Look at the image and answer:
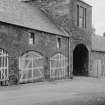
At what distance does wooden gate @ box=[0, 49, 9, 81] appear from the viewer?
48.4 ft

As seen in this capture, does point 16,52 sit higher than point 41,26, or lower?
lower

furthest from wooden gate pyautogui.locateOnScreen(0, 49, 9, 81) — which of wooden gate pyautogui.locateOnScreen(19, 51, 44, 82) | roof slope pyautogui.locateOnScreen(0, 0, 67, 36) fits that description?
roof slope pyautogui.locateOnScreen(0, 0, 67, 36)

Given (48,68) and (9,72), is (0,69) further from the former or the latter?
(48,68)

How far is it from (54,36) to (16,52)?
18.4ft

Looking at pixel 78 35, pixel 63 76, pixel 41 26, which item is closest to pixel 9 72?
pixel 41 26

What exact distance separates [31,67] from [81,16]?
1036cm

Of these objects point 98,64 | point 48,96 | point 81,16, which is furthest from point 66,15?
point 48,96

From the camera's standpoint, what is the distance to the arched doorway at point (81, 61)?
27.0 m

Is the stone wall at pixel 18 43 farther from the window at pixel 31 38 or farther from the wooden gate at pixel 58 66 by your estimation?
the wooden gate at pixel 58 66

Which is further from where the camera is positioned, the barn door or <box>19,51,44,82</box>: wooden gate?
the barn door

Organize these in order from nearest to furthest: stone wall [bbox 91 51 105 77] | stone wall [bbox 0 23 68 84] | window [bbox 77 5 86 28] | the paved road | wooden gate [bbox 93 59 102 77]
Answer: the paved road, stone wall [bbox 0 23 68 84], window [bbox 77 5 86 28], stone wall [bbox 91 51 105 77], wooden gate [bbox 93 59 102 77]

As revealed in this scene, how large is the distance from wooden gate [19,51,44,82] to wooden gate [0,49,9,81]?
1.49m

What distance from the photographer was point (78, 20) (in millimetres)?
24359

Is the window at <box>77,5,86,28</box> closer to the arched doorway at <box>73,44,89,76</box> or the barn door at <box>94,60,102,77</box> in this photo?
the arched doorway at <box>73,44,89,76</box>
